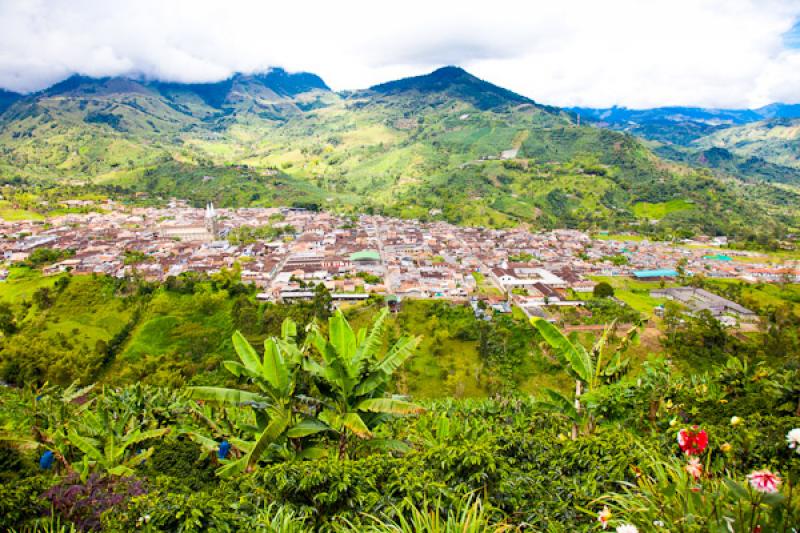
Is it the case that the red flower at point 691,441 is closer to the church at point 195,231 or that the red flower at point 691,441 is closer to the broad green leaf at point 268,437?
the broad green leaf at point 268,437

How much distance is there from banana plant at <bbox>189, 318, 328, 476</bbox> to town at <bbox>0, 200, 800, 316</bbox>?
2368 cm

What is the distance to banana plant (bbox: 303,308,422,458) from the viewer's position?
4.57 meters

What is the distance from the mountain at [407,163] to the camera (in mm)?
63875

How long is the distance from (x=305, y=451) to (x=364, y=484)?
1.35 meters

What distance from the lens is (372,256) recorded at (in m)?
38.8

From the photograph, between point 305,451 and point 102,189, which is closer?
point 305,451

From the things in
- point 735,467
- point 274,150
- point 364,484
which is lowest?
point 735,467

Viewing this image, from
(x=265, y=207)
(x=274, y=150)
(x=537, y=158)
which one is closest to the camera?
(x=265, y=207)

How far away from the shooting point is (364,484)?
368 centimetres

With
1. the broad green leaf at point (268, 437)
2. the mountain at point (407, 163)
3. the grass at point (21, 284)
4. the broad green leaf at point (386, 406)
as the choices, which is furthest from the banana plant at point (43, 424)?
the mountain at point (407, 163)

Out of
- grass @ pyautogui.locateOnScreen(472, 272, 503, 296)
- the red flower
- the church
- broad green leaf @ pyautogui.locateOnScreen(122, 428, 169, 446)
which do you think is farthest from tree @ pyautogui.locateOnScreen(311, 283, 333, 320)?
the church

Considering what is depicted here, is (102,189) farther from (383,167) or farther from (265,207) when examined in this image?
(383,167)

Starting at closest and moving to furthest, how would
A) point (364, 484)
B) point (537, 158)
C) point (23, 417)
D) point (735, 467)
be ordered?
point (364, 484) → point (735, 467) → point (23, 417) → point (537, 158)

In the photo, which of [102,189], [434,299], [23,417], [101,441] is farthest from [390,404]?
[102,189]
